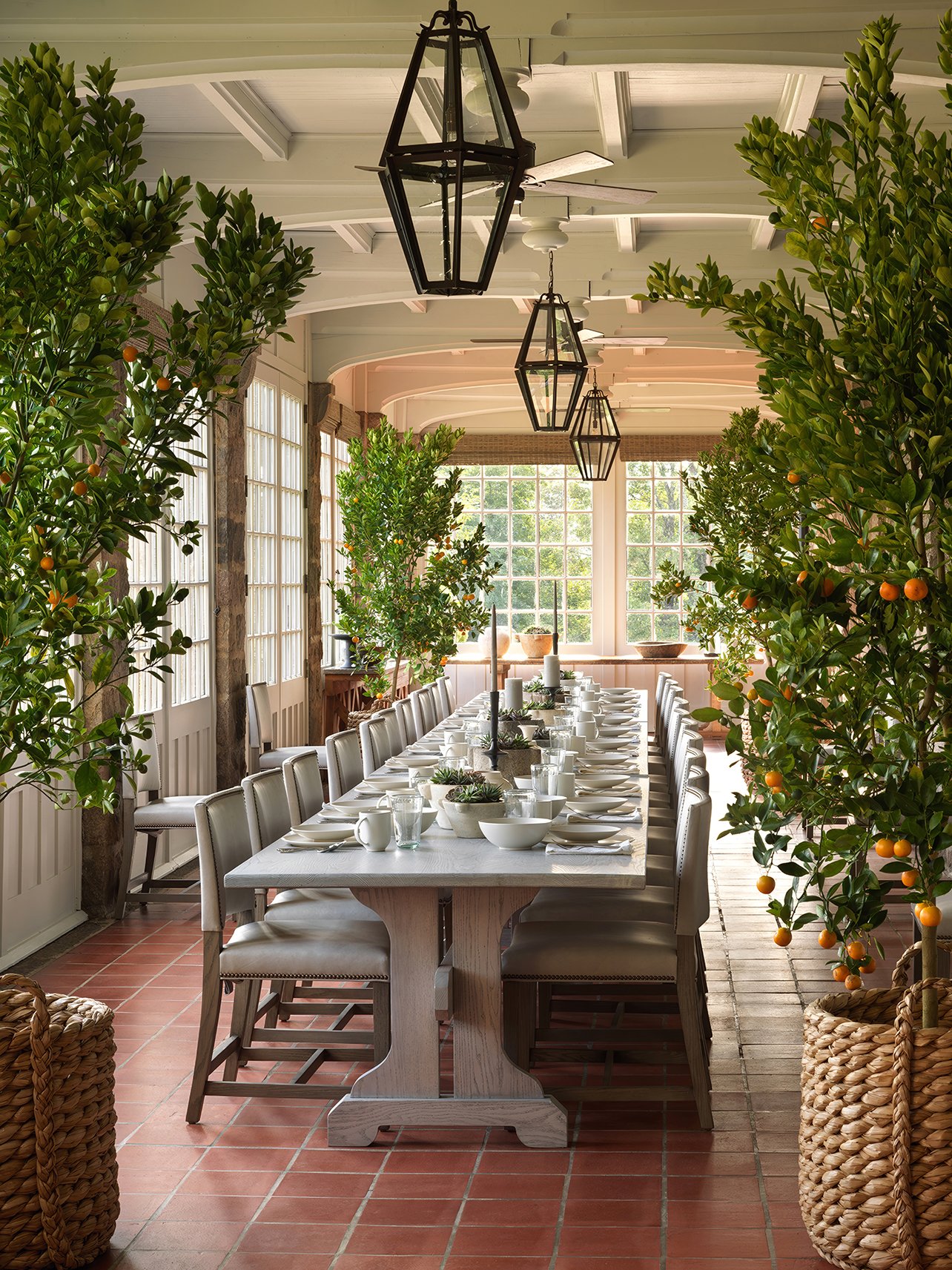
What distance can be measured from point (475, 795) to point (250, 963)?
843 millimetres

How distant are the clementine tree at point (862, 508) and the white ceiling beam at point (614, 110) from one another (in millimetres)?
2515

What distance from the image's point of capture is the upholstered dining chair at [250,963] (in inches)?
148

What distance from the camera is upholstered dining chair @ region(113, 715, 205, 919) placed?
6141 mm

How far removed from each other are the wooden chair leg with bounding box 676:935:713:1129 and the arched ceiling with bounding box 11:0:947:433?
8.51 ft

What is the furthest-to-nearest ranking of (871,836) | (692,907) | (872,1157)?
(692,907)
(872,1157)
(871,836)

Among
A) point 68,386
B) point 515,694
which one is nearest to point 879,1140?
point 68,386

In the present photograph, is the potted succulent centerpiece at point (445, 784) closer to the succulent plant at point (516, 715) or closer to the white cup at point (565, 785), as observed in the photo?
the white cup at point (565, 785)

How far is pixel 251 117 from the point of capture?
5.33 metres

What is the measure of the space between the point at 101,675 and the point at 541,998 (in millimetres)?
2312

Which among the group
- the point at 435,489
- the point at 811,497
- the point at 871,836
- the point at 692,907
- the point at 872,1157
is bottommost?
the point at 872,1157

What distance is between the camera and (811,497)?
2627 mm

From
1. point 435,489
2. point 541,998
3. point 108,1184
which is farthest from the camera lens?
point 435,489

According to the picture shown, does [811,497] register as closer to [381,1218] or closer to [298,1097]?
[381,1218]

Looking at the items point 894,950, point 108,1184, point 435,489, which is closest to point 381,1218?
point 108,1184
